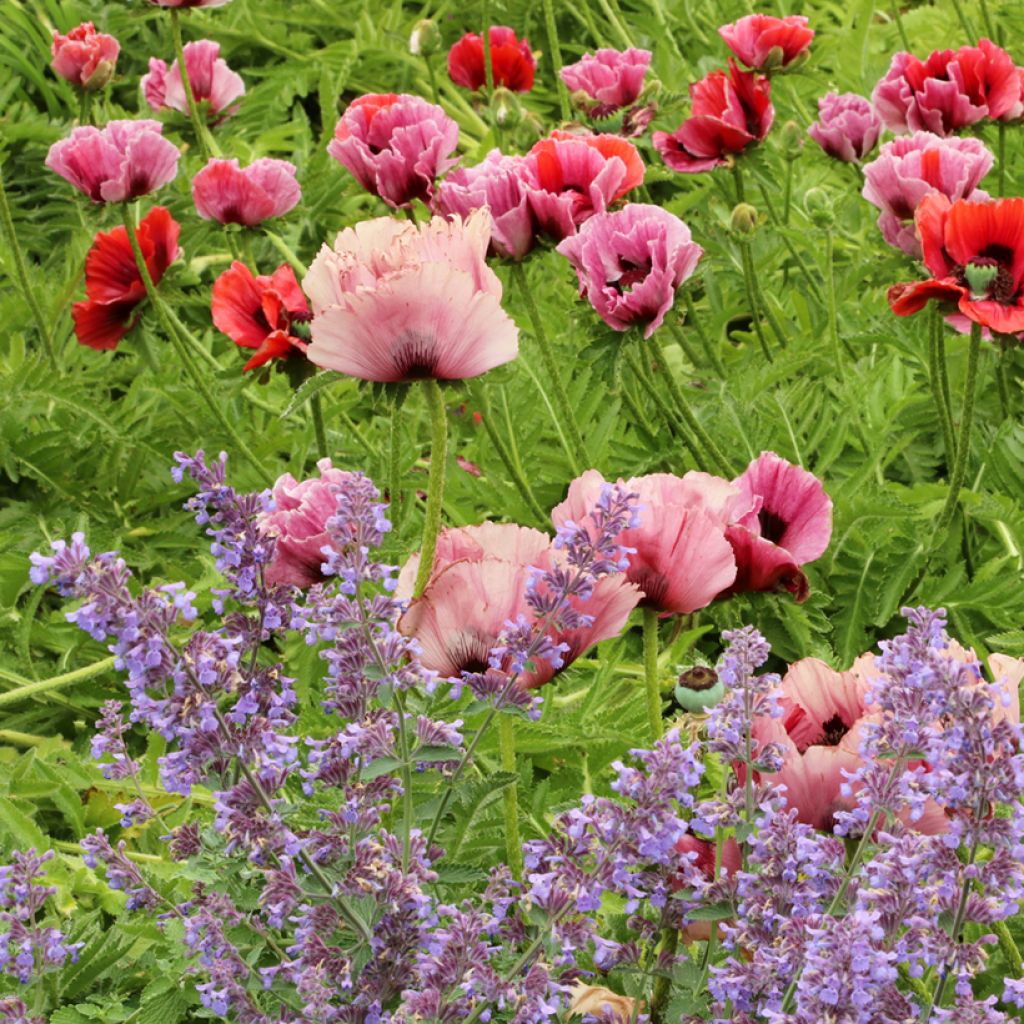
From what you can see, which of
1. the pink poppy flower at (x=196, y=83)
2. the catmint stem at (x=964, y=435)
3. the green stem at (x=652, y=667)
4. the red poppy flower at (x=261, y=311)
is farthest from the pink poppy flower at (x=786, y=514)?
the pink poppy flower at (x=196, y=83)

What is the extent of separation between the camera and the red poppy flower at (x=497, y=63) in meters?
3.05

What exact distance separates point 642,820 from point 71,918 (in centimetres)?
90

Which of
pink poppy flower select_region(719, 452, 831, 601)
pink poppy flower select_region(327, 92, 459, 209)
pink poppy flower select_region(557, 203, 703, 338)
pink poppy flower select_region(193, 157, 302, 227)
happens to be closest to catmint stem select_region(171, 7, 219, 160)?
pink poppy flower select_region(193, 157, 302, 227)

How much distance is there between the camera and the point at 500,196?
5.70 ft

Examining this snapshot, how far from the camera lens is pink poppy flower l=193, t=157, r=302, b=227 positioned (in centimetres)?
220

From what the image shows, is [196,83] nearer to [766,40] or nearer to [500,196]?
[766,40]

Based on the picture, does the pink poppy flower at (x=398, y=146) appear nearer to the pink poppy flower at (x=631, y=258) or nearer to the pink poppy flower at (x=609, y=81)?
the pink poppy flower at (x=631, y=258)

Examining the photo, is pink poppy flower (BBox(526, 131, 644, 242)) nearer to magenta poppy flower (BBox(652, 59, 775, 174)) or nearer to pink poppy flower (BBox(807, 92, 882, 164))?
magenta poppy flower (BBox(652, 59, 775, 174))

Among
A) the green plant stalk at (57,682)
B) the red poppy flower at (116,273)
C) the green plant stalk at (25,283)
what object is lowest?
the green plant stalk at (57,682)

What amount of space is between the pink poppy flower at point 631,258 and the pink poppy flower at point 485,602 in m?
0.62

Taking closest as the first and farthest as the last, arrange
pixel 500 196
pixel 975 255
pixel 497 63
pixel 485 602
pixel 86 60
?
1. pixel 485 602
2. pixel 975 255
3. pixel 500 196
4. pixel 86 60
5. pixel 497 63

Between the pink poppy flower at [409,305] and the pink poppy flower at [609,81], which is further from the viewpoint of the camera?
the pink poppy flower at [609,81]

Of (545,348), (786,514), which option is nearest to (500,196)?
(545,348)

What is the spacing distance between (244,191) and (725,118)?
75cm
